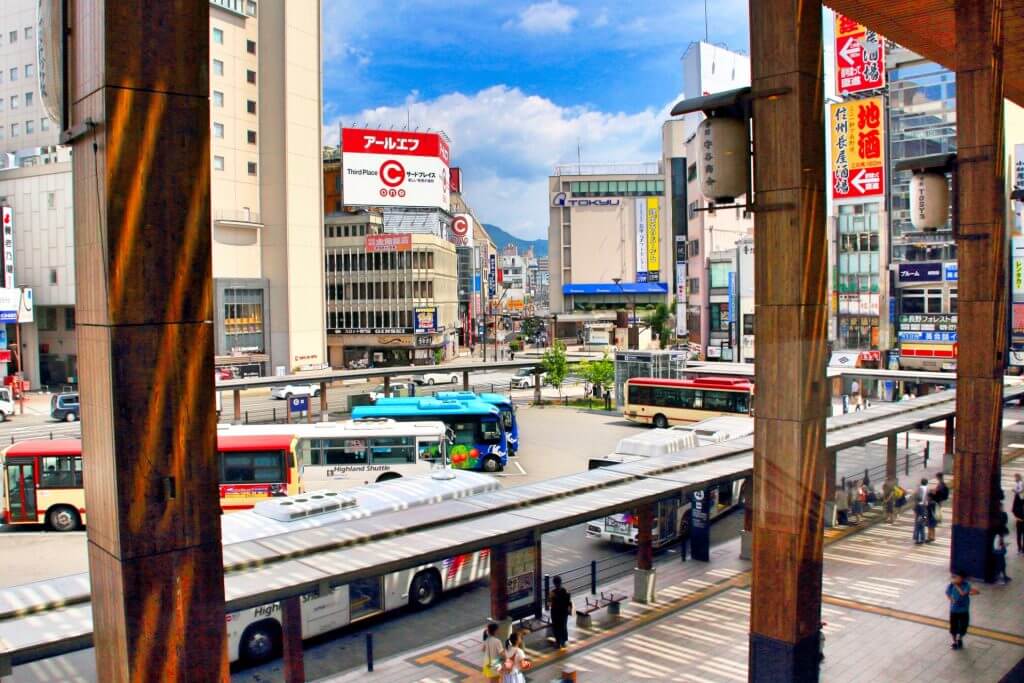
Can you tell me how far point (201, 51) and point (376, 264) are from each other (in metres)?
58.2

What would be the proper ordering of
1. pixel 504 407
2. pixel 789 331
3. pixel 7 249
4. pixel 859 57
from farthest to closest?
pixel 7 249 < pixel 859 57 < pixel 504 407 < pixel 789 331

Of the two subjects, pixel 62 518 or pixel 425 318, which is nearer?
pixel 62 518

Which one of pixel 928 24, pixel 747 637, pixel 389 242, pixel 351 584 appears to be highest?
pixel 389 242

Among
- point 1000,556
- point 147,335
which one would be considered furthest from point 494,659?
point 1000,556

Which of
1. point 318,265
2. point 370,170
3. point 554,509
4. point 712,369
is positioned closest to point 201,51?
point 554,509

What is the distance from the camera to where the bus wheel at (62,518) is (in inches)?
690

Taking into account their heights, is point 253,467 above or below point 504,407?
below

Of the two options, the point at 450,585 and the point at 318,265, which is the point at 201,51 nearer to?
the point at 450,585

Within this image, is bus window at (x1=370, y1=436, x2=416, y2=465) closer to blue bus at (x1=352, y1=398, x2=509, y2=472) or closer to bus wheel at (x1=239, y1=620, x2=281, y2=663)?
blue bus at (x1=352, y1=398, x2=509, y2=472)

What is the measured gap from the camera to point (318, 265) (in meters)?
55.7

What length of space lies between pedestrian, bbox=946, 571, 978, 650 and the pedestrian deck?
18cm

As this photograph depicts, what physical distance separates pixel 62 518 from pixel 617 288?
225 feet

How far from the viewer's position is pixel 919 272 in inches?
1756

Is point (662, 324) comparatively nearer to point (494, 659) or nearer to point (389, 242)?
point (389, 242)
